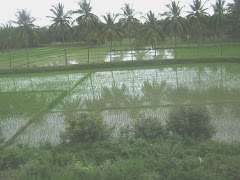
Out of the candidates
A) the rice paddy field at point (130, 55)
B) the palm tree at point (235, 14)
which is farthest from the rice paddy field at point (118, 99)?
the palm tree at point (235, 14)

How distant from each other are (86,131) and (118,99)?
172 inches

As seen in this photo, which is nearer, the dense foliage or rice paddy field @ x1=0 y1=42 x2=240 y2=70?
the dense foliage

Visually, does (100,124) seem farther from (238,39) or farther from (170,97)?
(238,39)

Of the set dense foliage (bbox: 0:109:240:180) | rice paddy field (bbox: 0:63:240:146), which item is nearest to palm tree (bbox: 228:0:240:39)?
rice paddy field (bbox: 0:63:240:146)

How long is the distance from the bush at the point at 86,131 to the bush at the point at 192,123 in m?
1.86

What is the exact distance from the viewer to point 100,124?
20.4 ft

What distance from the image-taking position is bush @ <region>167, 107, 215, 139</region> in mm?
5973

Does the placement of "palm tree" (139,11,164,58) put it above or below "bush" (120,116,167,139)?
above

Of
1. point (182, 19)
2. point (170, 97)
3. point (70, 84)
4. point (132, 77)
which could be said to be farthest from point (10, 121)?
point (182, 19)

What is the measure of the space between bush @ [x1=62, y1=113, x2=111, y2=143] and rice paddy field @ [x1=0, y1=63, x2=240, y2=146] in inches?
29.2

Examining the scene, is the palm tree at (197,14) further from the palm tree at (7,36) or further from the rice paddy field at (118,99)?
the palm tree at (7,36)

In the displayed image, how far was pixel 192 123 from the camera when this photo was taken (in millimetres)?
6066

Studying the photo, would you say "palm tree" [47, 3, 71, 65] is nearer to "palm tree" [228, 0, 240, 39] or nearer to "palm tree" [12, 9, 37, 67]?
"palm tree" [12, 9, 37, 67]

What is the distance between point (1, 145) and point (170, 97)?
677 cm
